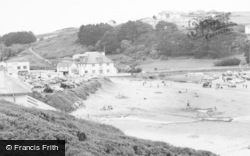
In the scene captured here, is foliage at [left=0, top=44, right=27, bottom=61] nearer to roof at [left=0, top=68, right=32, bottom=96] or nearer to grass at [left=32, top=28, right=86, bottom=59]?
grass at [left=32, top=28, right=86, bottom=59]

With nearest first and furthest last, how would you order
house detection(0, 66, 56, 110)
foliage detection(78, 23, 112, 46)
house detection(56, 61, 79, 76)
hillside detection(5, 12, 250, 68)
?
Answer: 1. house detection(0, 66, 56, 110)
2. house detection(56, 61, 79, 76)
3. hillside detection(5, 12, 250, 68)
4. foliage detection(78, 23, 112, 46)

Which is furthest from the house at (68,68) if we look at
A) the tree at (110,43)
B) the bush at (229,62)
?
the bush at (229,62)

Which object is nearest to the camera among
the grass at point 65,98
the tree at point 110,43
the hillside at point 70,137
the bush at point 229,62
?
the hillside at point 70,137

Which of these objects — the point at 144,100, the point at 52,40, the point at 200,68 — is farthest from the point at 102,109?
the point at 52,40

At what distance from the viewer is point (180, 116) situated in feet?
89.8

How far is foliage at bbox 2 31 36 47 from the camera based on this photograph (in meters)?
119

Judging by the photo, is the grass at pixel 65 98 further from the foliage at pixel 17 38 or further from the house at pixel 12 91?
the foliage at pixel 17 38

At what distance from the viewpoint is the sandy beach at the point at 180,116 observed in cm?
1970

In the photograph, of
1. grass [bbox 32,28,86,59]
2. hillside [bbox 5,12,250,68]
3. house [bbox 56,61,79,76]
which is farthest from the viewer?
grass [bbox 32,28,86,59]

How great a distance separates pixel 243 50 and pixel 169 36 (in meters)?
15.6

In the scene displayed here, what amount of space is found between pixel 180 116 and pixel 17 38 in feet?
323

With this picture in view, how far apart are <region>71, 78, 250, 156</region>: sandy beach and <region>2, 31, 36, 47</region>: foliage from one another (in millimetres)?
80895

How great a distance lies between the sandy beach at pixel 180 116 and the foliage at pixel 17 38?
8089 centimetres

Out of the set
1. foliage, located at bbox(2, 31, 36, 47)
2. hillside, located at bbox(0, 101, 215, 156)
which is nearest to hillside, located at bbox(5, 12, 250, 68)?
foliage, located at bbox(2, 31, 36, 47)
